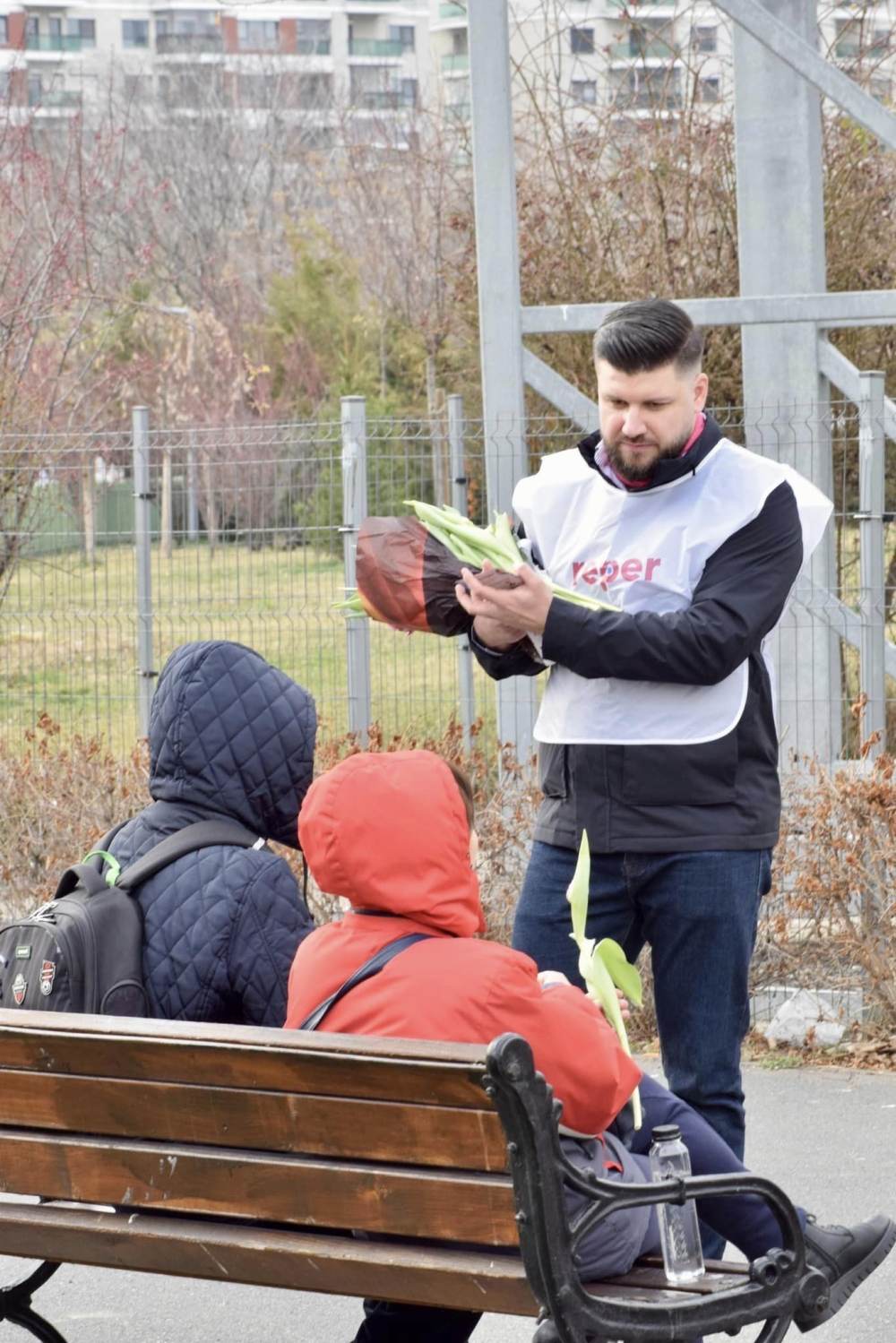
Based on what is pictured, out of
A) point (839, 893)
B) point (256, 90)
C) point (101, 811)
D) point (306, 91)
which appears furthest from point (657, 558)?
point (306, 91)

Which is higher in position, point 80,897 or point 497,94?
point 497,94

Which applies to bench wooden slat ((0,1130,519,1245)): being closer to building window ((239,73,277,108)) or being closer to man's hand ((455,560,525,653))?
man's hand ((455,560,525,653))

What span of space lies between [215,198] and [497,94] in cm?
3914

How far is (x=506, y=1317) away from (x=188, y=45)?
240ft

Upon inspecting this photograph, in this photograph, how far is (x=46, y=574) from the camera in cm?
1014

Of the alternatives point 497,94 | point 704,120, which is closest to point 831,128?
point 704,120

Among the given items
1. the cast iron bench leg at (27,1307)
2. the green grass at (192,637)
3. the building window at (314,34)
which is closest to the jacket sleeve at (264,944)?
the cast iron bench leg at (27,1307)

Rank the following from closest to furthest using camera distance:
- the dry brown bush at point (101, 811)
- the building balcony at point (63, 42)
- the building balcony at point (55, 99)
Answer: the dry brown bush at point (101, 811) → the building balcony at point (55, 99) → the building balcony at point (63, 42)

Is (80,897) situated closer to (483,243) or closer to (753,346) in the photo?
(483,243)

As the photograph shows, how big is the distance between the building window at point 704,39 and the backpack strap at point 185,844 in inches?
333

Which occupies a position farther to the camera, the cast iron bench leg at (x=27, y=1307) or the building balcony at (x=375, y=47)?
the building balcony at (x=375, y=47)

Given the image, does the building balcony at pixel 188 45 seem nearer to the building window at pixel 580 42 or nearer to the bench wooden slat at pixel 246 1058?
the building window at pixel 580 42

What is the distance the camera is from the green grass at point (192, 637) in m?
8.73

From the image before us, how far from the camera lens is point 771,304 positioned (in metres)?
7.13
